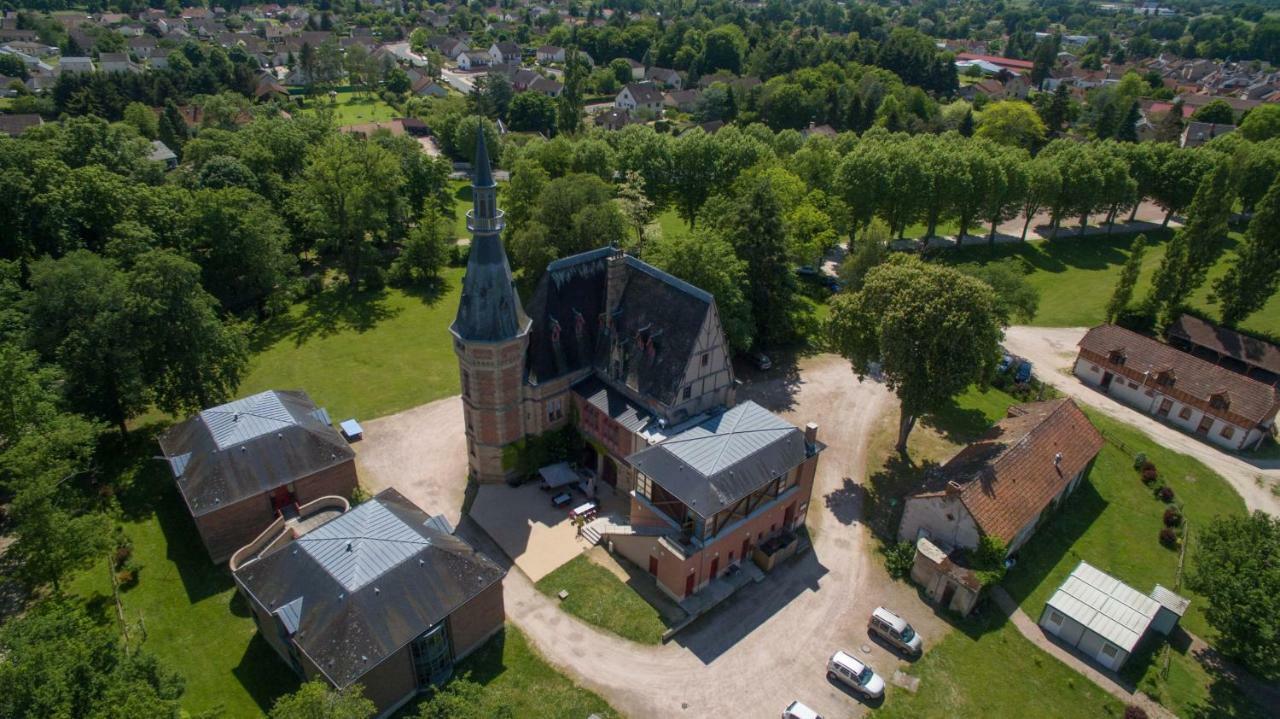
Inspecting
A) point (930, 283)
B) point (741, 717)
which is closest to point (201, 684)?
point (741, 717)

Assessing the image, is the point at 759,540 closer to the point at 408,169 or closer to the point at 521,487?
the point at 521,487

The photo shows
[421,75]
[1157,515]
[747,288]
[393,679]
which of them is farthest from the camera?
[421,75]

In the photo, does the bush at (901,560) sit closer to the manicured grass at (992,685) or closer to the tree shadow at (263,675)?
the manicured grass at (992,685)

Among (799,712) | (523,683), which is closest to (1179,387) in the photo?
(799,712)

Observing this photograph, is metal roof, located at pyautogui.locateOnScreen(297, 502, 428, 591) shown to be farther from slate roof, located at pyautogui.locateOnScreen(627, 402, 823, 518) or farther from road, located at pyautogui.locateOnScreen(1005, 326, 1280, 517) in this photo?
road, located at pyautogui.locateOnScreen(1005, 326, 1280, 517)

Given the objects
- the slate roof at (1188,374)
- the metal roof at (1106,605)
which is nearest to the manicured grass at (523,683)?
the metal roof at (1106,605)

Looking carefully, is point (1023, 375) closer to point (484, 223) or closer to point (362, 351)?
point (484, 223)

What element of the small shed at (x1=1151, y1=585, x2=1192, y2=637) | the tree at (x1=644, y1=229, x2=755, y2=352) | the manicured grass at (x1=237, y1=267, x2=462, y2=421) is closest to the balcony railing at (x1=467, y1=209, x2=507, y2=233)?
the tree at (x1=644, y1=229, x2=755, y2=352)
